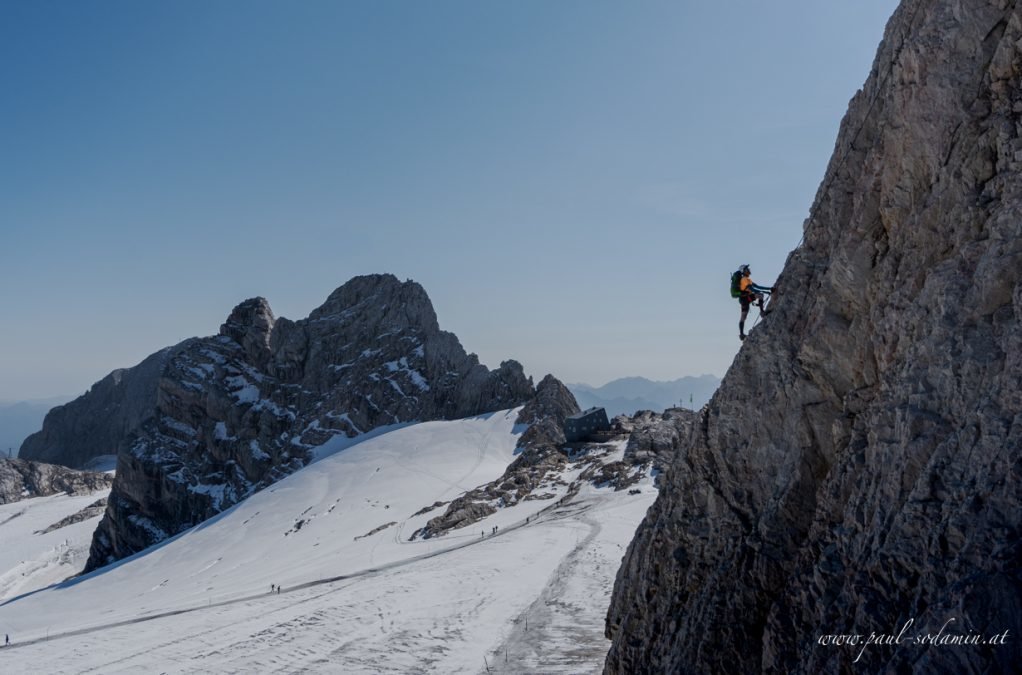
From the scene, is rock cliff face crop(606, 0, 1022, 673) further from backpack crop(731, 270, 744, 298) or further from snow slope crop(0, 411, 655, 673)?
snow slope crop(0, 411, 655, 673)

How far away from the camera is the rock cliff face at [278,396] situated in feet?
343

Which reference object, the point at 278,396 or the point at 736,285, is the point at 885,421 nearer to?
the point at 736,285

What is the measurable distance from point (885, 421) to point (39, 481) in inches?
7331

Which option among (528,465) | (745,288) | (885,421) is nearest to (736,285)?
(745,288)

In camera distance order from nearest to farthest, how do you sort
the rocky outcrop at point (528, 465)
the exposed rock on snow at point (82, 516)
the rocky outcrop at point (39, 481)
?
1. the rocky outcrop at point (528, 465)
2. the exposed rock on snow at point (82, 516)
3. the rocky outcrop at point (39, 481)

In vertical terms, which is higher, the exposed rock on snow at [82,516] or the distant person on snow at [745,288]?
the distant person on snow at [745,288]

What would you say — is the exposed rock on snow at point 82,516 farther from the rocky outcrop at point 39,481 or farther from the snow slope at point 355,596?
the snow slope at point 355,596

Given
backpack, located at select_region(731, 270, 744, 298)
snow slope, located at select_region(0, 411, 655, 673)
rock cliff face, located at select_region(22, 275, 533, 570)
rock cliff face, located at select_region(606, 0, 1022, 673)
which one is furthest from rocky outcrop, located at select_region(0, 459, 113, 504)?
rock cliff face, located at select_region(606, 0, 1022, 673)

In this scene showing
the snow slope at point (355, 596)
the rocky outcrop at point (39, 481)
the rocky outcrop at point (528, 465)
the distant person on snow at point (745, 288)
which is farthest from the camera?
the rocky outcrop at point (39, 481)

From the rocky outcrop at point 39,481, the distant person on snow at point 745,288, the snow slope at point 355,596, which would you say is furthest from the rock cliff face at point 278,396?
the distant person on snow at point 745,288

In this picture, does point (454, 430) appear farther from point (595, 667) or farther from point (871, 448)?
point (871, 448)

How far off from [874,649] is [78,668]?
25346 millimetres

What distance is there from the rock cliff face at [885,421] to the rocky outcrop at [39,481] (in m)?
174

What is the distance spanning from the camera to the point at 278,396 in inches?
4513
